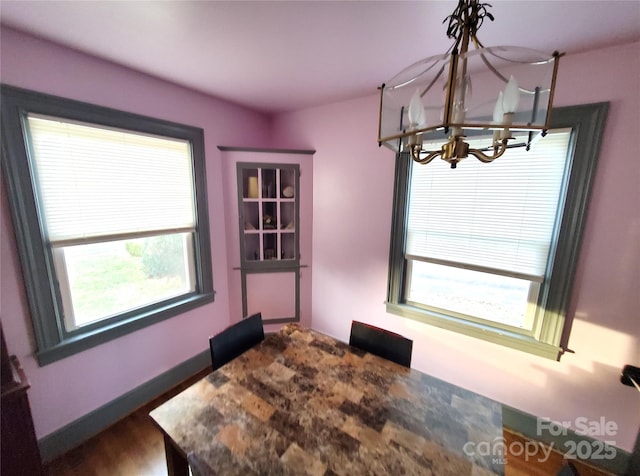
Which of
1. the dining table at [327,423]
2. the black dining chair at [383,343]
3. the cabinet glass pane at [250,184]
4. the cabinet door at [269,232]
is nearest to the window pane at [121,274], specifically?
the cabinet door at [269,232]

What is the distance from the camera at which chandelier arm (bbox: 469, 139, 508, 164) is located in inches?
29.5

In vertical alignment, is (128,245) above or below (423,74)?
below

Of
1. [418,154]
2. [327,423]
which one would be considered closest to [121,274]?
[327,423]

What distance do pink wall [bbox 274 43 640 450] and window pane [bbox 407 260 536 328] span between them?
210 mm

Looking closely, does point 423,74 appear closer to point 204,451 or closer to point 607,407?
point 204,451

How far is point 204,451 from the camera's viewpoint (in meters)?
0.88

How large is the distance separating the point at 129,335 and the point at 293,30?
7.29ft

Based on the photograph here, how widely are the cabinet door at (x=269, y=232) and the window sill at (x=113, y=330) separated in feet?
1.56

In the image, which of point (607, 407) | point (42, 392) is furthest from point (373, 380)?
point (42, 392)

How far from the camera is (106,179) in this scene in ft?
5.39

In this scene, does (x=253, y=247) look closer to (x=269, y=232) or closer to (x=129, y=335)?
(x=269, y=232)

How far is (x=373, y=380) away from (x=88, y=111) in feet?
7.30

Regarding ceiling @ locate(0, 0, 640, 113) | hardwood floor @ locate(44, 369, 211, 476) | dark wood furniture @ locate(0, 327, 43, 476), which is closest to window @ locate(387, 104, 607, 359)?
ceiling @ locate(0, 0, 640, 113)

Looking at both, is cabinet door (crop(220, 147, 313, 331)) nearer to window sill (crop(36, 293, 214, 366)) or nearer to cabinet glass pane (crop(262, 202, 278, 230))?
cabinet glass pane (crop(262, 202, 278, 230))
